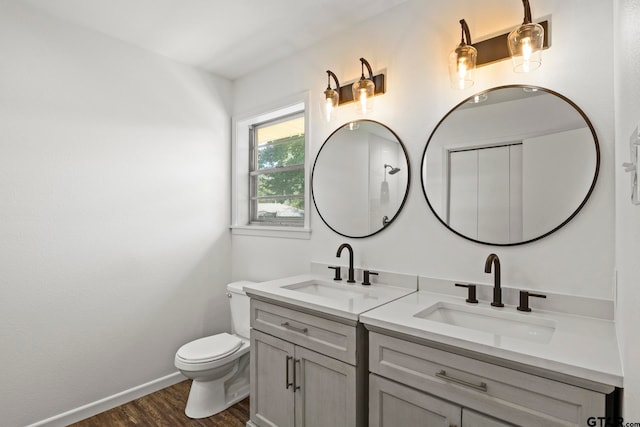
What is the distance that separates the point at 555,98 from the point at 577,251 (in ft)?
2.21

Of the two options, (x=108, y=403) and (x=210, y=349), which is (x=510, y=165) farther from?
(x=108, y=403)

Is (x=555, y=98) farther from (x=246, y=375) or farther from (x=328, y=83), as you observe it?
(x=246, y=375)

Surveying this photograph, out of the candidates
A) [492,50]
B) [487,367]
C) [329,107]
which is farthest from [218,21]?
[487,367]

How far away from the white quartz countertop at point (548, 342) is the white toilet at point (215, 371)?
1251 millimetres

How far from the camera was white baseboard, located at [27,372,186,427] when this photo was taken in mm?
2102

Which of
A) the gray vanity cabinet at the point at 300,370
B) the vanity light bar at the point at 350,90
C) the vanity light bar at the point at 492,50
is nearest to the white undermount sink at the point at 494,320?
the gray vanity cabinet at the point at 300,370

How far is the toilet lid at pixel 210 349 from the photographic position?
217 cm

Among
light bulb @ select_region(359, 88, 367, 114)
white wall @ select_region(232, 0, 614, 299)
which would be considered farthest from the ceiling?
light bulb @ select_region(359, 88, 367, 114)

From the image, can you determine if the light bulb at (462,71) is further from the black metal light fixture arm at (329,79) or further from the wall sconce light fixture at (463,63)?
the black metal light fixture arm at (329,79)

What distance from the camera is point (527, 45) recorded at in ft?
4.62

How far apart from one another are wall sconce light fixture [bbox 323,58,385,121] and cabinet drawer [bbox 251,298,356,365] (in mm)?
1276

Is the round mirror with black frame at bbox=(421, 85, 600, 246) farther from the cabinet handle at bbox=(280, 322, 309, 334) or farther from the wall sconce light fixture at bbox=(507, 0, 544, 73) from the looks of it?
the cabinet handle at bbox=(280, 322, 309, 334)

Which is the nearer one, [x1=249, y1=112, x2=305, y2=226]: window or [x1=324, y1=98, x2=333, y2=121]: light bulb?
[x1=324, y1=98, x2=333, y2=121]: light bulb

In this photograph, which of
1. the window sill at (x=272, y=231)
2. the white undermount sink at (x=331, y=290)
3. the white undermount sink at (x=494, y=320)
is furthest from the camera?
the window sill at (x=272, y=231)
